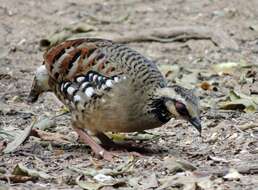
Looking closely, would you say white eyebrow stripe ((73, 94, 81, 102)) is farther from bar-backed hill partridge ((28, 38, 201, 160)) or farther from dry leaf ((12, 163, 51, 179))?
dry leaf ((12, 163, 51, 179))

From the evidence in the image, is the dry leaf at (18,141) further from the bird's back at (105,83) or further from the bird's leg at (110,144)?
the bird's leg at (110,144)

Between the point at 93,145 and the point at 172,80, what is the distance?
9.36ft

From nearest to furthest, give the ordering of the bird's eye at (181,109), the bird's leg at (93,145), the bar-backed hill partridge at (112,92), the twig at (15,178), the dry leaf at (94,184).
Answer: the dry leaf at (94,184)
the twig at (15,178)
the bird's eye at (181,109)
the bar-backed hill partridge at (112,92)
the bird's leg at (93,145)

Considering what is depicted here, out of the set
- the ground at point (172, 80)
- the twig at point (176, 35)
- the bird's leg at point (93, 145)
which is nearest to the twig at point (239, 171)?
the ground at point (172, 80)

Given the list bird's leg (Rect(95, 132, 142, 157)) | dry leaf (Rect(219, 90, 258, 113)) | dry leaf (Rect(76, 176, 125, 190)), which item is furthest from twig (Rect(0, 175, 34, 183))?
dry leaf (Rect(219, 90, 258, 113))

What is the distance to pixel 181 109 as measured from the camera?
666 centimetres

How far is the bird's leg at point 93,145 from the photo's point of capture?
696 centimetres

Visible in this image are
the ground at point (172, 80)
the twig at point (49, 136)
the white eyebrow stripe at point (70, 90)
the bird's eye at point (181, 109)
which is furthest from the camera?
the twig at point (49, 136)

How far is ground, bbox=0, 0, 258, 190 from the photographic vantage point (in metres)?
6.31

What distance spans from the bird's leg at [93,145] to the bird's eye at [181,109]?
67 cm

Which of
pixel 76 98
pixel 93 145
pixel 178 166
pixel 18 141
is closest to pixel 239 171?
pixel 178 166

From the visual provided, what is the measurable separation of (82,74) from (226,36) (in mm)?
5067

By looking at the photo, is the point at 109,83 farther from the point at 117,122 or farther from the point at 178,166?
the point at 178,166

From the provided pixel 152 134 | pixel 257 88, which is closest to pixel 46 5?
pixel 257 88
